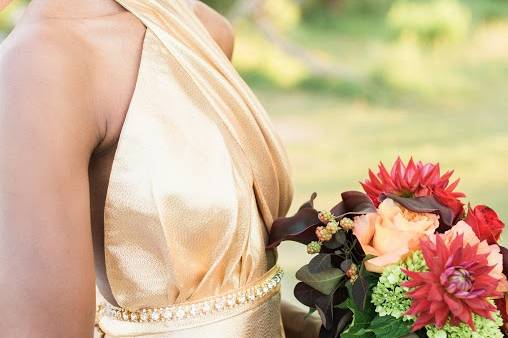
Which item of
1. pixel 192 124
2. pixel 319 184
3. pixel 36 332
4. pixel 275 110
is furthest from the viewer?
pixel 275 110

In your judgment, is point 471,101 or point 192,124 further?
point 471,101

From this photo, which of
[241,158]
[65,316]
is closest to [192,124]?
[241,158]

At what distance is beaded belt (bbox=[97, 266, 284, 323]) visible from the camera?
3.02ft

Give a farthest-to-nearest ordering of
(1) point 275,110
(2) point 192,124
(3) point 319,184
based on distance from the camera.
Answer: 1. (1) point 275,110
2. (3) point 319,184
3. (2) point 192,124

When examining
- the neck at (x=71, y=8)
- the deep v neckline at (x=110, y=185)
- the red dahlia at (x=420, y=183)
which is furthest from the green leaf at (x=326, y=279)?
the neck at (x=71, y=8)

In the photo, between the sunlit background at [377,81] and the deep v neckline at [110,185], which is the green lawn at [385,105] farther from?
the deep v neckline at [110,185]

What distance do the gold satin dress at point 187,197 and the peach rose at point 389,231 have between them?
0.43ft

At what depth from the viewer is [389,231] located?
0.88 metres

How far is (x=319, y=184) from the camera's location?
14.9ft

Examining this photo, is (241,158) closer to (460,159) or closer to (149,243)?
(149,243)

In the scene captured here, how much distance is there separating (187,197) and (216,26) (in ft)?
1.41

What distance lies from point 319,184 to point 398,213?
3.64m

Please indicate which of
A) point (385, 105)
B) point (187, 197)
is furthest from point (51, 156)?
point (385, 105)

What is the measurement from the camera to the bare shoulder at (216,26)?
3.96 feet
